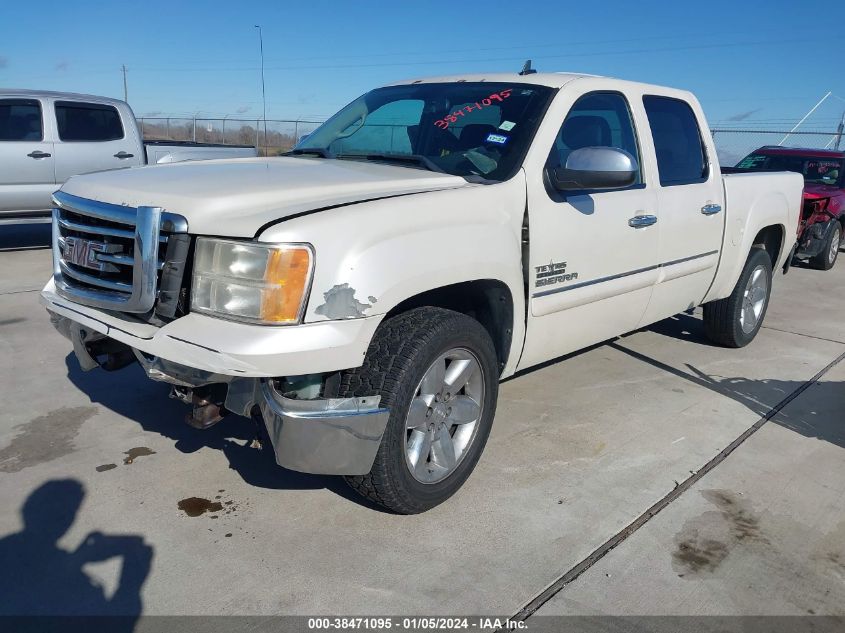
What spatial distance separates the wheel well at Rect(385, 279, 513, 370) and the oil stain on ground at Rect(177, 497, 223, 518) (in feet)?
A: 4.12

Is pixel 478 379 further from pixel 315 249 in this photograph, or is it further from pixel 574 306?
pixel 315 249

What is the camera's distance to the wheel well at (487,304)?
3.26 metres

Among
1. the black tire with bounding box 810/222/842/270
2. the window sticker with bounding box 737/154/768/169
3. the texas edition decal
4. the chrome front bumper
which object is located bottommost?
the black tire with bounding box 810/222/842/270

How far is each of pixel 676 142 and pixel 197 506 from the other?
11.9ft

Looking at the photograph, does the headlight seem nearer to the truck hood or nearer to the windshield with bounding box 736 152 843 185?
the truck hood

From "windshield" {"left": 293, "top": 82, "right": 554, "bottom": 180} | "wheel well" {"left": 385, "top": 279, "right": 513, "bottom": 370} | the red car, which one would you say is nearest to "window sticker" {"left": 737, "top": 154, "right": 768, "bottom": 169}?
the red car

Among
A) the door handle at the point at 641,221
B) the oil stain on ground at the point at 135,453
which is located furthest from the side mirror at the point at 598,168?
the oil stain on ground at the point at 135,453

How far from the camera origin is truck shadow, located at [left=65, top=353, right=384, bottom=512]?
339 cm

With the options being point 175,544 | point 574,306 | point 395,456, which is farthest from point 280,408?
point 574,306

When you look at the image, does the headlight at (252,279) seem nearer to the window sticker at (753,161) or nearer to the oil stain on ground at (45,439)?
the oil stain on ground at (45,439)

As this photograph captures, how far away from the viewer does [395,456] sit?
2875 mm

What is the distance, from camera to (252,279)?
256 centimetres

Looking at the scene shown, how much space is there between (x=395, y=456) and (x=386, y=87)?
268 cm

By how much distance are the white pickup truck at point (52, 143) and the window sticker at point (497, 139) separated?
19.0 feet
